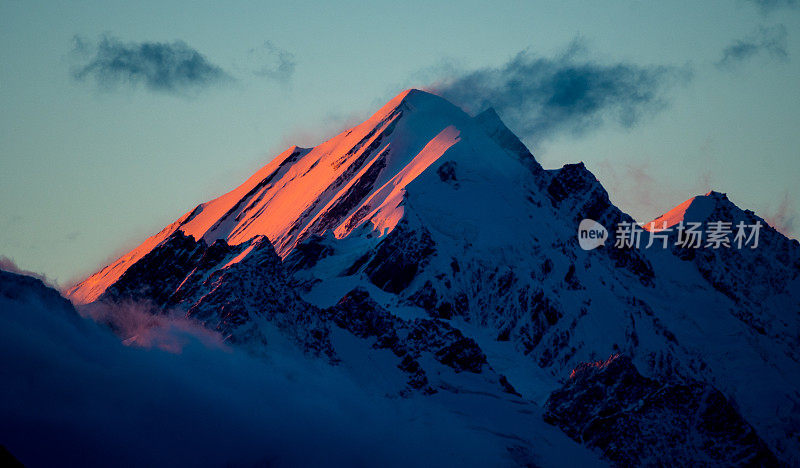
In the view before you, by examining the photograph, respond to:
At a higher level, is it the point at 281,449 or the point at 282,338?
the point at 282,338

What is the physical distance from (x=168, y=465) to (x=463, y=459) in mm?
52321

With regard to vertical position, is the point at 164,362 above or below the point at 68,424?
above

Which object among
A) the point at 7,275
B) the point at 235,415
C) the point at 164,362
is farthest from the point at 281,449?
the point at 7,275

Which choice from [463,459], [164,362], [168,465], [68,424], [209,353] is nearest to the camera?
[68,424]

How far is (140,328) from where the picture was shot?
602 feet

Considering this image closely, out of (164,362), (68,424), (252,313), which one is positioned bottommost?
(68,424)

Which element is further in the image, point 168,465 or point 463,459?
point 463,459

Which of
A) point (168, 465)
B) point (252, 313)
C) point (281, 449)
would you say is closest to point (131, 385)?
point (168, 465)

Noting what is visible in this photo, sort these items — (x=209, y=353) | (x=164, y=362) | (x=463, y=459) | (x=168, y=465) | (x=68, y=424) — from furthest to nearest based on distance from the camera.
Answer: (x=463, y=459)
(x=209, y=353)
(x=164, y=362)
(x=168, y=465)
(x=68, y=424)

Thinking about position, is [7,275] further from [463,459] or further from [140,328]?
[463,459]

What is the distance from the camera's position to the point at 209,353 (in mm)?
178125

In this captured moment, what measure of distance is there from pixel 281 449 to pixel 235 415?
23.2 ft

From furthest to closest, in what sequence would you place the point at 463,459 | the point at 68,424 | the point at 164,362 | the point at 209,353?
the point at 463,459
the point at 209,353
the point at 164,362
the point at 68,424

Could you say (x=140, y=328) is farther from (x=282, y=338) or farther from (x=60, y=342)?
(x=60, y=342)
